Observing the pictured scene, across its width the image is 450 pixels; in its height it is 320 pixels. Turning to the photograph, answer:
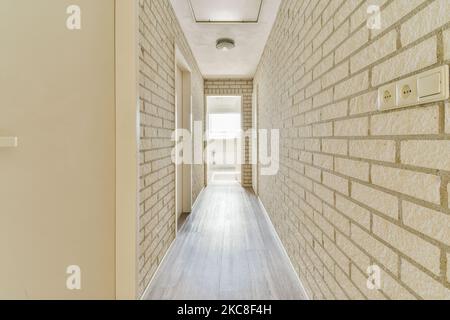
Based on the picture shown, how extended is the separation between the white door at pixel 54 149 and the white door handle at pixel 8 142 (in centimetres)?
4

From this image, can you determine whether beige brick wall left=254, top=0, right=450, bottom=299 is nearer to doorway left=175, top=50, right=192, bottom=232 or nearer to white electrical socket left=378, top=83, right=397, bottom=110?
white electrical socket left=378, top=83, right=397, bottom=110

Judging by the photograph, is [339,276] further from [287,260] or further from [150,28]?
[150,28]

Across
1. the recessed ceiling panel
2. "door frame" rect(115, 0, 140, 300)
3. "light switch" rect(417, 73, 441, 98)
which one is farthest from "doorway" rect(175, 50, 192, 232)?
"light switch" rect(417, 73, 441, 98)

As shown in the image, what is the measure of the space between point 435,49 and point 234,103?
8188 mm

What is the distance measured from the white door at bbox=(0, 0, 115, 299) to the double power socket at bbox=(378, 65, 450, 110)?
125 cm

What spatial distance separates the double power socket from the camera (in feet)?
2.16

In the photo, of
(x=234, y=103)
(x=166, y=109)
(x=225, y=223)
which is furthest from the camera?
(x=234, y=103)

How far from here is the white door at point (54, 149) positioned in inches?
35.7

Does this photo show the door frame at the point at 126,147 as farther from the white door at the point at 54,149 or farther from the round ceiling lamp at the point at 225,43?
the round ceiling lamp at the point at 225,43

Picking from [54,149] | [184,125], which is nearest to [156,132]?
[54,149]

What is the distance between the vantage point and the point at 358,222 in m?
Answer: 1.09

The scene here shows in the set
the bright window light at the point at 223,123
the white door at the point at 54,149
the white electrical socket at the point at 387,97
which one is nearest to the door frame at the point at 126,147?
the white door at the point at 54,149
